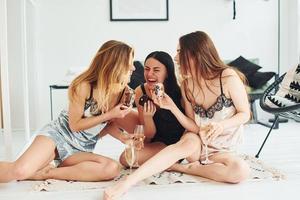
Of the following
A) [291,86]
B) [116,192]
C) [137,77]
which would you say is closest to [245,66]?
[137,77]

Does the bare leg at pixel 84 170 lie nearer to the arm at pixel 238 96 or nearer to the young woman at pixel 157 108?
the young woman at pixel 157 108

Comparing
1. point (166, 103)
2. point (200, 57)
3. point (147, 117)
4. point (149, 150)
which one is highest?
point (200, 57)

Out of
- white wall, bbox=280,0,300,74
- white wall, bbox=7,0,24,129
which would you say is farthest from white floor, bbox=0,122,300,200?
white wall, bbox=280,0,300,74

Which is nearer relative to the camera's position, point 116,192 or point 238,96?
point 116,192

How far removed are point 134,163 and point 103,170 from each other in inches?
12.7

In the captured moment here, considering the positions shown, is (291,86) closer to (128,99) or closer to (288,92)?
(288,92)

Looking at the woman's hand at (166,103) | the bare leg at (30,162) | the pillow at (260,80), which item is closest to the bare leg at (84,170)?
the bare leg at (30,162)

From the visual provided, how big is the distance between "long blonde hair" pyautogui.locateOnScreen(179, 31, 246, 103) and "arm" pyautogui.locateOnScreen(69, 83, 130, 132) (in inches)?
18.8

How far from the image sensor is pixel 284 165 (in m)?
2.81

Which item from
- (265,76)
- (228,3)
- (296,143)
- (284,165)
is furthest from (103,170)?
(228,3)

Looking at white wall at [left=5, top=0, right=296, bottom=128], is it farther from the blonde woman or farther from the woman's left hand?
the woman's left hand

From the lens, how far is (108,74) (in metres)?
2.28

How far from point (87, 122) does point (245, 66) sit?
334 cm

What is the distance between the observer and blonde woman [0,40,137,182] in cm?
222
